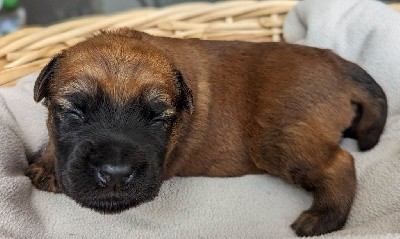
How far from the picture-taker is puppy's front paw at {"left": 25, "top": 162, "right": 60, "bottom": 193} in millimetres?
2373

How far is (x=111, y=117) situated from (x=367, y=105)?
3.69 ft

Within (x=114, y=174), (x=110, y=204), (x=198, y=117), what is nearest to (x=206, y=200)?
(x=198, y=117)

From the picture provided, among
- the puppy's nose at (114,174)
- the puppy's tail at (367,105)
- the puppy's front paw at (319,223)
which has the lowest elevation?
the puppy's front paw at (319,223)

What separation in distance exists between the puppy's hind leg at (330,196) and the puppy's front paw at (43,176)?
981mm

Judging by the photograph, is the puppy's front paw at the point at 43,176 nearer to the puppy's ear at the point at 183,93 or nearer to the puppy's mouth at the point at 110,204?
the puppy's mouth at the point at 110,204

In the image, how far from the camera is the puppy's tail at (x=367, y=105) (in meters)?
2.40

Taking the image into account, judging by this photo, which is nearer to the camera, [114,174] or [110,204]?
[114,174]

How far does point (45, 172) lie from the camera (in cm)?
241

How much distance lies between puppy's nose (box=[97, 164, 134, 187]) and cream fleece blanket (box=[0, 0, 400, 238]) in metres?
0.49

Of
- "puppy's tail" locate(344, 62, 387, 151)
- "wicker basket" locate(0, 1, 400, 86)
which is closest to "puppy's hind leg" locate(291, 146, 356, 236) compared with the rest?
"puppy's tail" locate(344, 62, 387, 151)

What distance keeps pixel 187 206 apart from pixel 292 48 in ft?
2.66

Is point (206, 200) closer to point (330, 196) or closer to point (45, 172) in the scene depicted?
point (330, 196)

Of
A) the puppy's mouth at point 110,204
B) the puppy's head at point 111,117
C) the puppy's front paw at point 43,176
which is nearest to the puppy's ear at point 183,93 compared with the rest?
the puppy's head at point 111,117

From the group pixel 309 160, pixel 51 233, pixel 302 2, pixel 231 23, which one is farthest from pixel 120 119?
pixel 302 2
